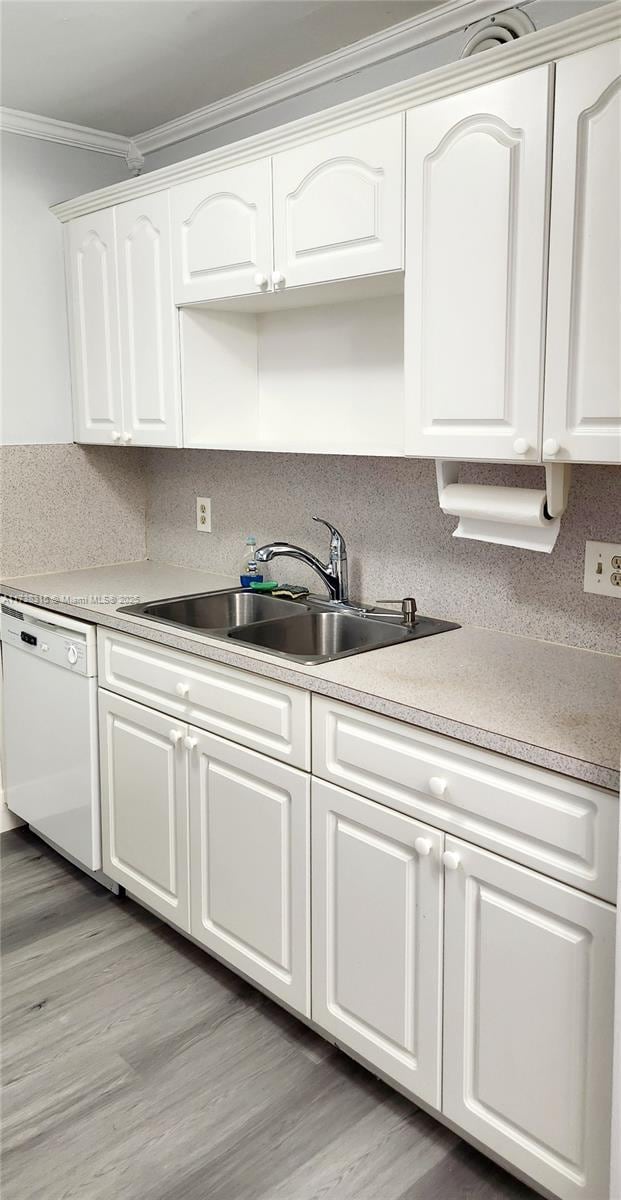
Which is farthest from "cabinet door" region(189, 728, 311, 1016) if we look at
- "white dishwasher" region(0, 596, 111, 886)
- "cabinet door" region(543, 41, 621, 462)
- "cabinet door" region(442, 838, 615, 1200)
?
"cabinet door" region(543, 41, 621, 462)

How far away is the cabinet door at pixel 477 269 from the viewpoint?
1699mm

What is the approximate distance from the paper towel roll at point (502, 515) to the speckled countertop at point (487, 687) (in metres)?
0.26

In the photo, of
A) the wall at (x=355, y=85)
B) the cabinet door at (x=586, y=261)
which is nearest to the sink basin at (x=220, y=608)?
the cabinet door at (x=586, y=261)

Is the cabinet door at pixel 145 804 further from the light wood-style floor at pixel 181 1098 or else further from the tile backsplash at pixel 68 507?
the tile backsplash at pixel 68 507

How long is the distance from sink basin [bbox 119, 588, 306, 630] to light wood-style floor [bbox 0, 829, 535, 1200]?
35.6 inches

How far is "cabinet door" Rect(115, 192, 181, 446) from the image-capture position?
2652 mm

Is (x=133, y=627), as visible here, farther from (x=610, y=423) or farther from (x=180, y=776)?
(x=610, y=423)

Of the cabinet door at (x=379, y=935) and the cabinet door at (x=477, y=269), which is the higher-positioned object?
the cabinet door at (x=477, y=269)

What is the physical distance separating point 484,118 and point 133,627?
4.72ft

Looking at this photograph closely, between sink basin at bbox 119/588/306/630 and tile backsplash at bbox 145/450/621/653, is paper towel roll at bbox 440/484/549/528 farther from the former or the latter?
sink basin at bbox 119/588/306/630

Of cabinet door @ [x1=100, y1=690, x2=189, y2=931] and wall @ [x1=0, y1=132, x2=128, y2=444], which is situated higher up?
wall @ [x1=0, y1=132, x2=128, y2=444]

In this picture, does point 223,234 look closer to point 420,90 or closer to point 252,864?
point 420,90

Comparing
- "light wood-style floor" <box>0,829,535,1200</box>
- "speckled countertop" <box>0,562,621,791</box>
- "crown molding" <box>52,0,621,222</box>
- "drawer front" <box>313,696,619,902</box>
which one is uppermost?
"crown molding" <box>52,0,621,222</box>

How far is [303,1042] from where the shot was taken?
7.05 ft
